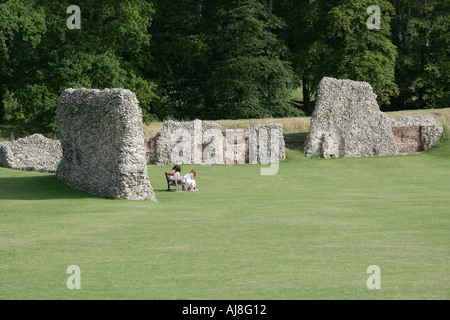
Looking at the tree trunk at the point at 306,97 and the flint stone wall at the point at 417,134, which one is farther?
the tree trunk at the point at 306,97

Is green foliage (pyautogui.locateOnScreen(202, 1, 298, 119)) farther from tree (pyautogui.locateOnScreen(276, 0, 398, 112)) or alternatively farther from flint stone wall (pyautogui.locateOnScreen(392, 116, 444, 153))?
flint stone wall (pyautogui.locateOnScreen(392, 116, 444, 153))

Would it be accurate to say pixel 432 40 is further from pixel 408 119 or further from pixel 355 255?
pixel 355 255

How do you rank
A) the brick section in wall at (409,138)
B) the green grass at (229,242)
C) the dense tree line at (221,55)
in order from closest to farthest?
1. the green grass at (229,242)
2. the brick section in wall at (409,138)
3. the dense tree line at (221,55)

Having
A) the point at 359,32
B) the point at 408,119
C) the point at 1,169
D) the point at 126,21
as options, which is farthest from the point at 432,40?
the point at 1,169

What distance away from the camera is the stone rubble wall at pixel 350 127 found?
36.9 metres

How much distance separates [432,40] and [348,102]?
762 inches

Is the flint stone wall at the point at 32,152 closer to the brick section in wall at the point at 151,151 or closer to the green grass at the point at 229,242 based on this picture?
the brick section in wall at the point at 151,151

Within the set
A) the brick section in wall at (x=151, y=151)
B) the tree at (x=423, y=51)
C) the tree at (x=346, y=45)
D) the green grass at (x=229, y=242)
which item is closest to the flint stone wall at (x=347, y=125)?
the brick section in wall at (x=151, y=151)

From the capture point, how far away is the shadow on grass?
22.0 metres

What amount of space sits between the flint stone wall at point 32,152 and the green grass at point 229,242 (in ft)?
26.5

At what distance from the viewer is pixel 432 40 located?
53.4 metres

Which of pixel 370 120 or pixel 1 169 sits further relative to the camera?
pixel 370 120

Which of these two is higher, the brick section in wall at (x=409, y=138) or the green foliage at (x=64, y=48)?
the green foliage at (x=64, y=48)

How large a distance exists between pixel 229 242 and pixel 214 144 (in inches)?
833
